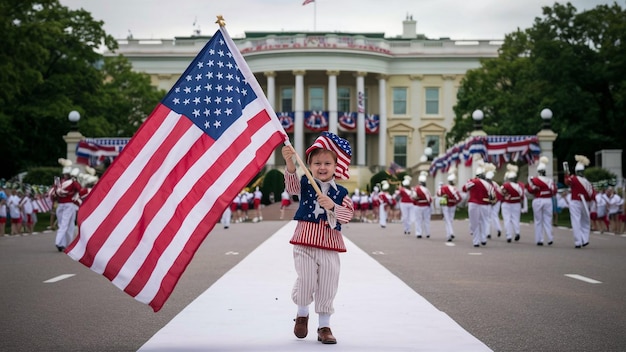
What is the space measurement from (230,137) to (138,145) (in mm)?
737

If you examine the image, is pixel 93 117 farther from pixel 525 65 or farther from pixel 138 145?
pixel 138 145

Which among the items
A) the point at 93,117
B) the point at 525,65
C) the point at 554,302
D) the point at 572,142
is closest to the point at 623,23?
the point at 572,142

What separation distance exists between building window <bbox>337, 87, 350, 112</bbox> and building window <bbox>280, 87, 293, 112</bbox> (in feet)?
14.5

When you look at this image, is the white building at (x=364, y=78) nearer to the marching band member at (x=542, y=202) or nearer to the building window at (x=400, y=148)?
the building window at (x=400, y=148)

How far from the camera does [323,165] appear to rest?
7.51m

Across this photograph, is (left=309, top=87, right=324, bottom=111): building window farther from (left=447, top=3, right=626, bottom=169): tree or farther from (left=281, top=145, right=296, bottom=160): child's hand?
(left=281, top=145, right=296, bottom=160): child's hand

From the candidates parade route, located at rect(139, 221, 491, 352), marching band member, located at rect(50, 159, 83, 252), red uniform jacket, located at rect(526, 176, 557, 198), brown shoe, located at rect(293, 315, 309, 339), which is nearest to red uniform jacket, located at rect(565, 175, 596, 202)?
red uniform jacket, located at rect(526, 176, 557, 198)

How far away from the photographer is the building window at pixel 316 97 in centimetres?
8831

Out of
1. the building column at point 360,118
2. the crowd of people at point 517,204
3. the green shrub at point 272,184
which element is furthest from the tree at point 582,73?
the building column at point 360,118

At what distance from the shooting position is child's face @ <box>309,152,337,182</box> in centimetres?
750

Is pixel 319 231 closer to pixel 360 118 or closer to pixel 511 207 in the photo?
pixel 511 207

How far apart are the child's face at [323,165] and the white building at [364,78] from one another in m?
75.3

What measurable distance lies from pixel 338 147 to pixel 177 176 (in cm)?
130

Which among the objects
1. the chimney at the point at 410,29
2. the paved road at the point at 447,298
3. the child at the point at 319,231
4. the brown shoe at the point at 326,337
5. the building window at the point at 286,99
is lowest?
the paved road at the point at 447,298
